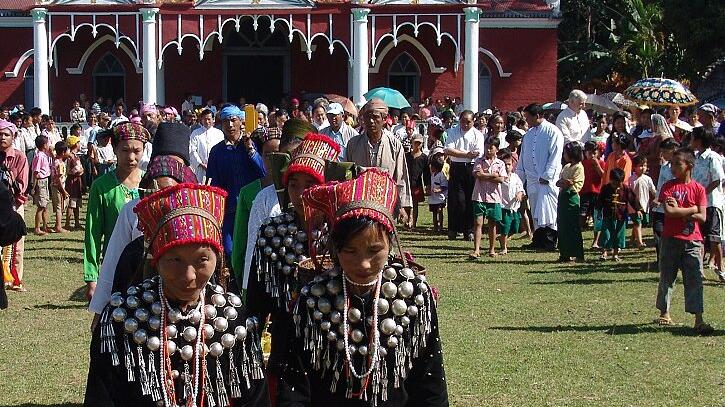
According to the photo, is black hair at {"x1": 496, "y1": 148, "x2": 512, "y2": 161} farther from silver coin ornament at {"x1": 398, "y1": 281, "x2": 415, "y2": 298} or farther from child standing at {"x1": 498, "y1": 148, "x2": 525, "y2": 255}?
silver coin ornament at {"x1": 398, "y1": 281, "x2": 415, "y2": 298}

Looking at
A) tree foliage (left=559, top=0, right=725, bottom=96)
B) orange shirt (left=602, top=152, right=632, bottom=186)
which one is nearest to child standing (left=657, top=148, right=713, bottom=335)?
orange shirt (left=602, top=152, right=632, bottom=186)

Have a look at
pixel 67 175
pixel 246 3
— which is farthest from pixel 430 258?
pixel 246 3

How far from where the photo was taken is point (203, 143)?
17031mm

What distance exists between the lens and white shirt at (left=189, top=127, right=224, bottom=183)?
54.1ft

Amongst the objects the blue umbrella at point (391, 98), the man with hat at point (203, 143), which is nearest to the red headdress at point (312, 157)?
the man with hat at point (203, 143)

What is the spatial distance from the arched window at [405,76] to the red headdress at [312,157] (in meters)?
31.0

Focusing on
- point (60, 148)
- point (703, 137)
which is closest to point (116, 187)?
point (703, 137)

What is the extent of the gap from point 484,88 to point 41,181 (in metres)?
20.8

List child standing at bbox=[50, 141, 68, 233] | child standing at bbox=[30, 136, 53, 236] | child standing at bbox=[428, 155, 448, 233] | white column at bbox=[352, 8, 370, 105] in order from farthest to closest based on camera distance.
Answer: white column at bbox=[352, 8, 370, 105], child standing at bbox=[50, 141, 68, 233], child standing at bbox=[428, 155, 448, 233], child standing at bbox=[30, 136, 53, 236]

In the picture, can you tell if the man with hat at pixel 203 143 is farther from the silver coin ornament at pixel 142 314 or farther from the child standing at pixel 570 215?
the silver coin ornament at pixel 142 314

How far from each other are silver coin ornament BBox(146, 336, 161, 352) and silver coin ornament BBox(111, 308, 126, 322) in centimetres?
12

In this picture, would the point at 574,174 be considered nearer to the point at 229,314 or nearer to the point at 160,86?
the point at 229,314

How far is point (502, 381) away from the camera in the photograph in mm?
9078

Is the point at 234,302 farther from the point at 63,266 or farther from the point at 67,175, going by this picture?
the point at 67,175
